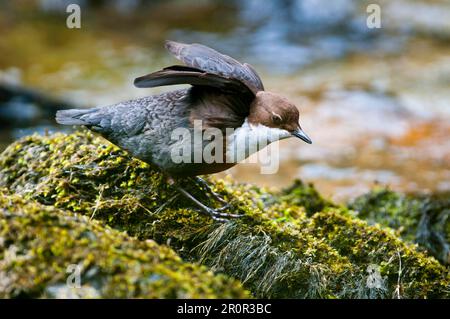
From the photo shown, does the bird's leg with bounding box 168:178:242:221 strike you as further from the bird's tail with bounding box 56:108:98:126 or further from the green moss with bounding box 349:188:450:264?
the green moss with bounding box 349:188:450:264

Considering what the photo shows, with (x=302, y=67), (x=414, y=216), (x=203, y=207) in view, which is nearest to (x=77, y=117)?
(x=203, y=207)

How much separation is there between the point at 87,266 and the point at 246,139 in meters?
1.55

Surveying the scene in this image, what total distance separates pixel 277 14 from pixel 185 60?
37.9 ft

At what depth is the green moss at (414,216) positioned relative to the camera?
17.4 ft

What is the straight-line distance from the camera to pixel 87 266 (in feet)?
9.00

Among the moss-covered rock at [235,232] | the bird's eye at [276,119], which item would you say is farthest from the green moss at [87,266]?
the bird's eye at [276,119]

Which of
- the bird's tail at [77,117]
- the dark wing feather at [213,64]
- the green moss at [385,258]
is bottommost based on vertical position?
the green moss at [385,258]

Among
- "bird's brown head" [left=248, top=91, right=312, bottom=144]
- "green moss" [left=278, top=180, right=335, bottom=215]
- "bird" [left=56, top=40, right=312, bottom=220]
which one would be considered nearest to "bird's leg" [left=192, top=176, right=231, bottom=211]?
"bird" [left=56, top=40, right=312, bottom=220]

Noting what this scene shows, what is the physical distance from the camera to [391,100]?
416 inches

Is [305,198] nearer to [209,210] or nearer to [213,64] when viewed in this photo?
[209,210]

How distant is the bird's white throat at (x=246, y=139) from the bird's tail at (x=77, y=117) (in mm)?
1078

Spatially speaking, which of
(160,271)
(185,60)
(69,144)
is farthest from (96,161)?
(160,271)

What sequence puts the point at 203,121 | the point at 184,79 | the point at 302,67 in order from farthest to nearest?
the point at 302,67, the point at 203,121, the point at 184,79

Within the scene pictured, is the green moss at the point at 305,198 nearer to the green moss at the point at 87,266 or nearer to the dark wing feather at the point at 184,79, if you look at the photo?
the dark wing feather at the point at 184,79
